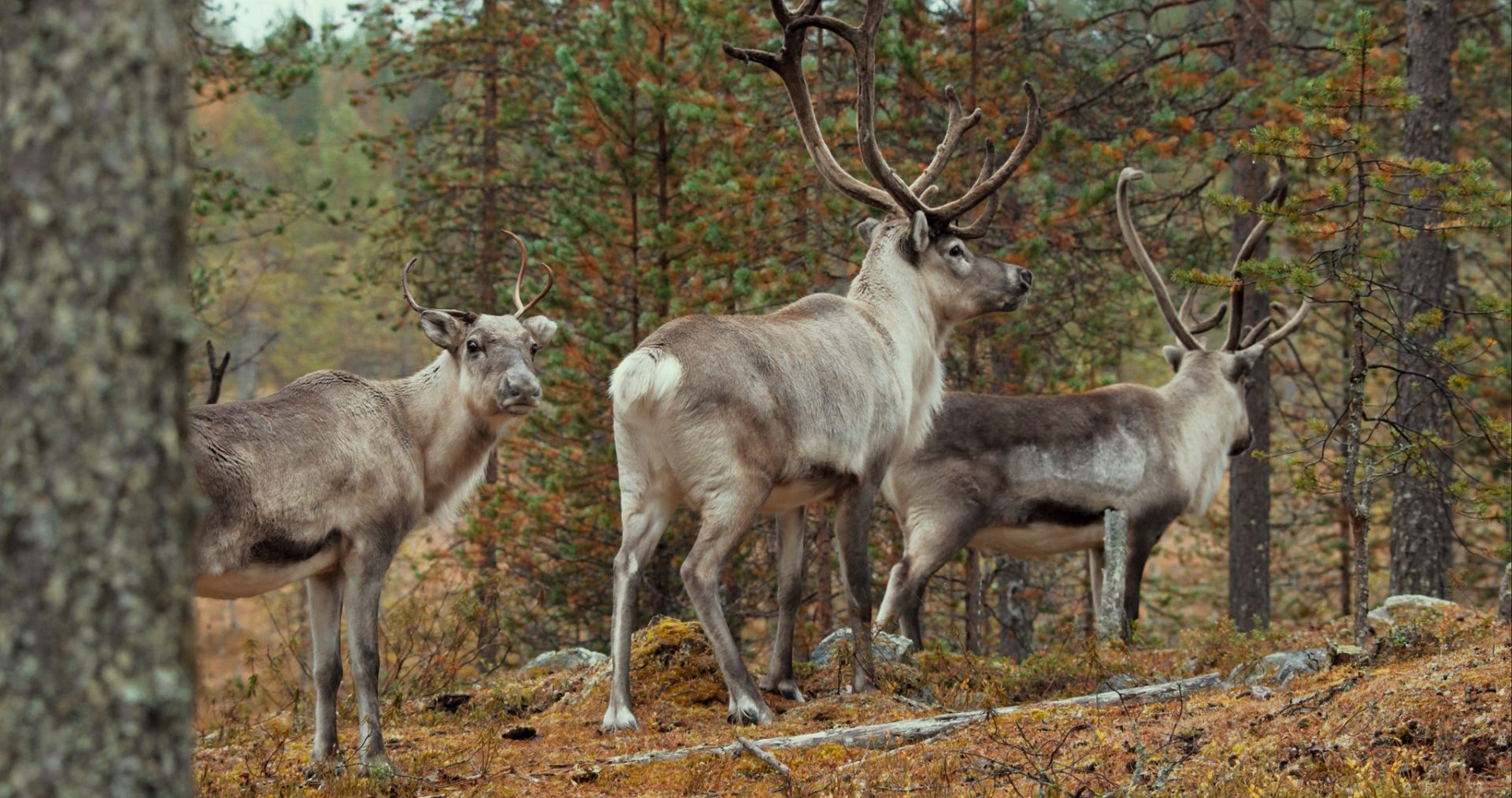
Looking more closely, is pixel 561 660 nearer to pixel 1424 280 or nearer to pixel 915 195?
pixel 915 195

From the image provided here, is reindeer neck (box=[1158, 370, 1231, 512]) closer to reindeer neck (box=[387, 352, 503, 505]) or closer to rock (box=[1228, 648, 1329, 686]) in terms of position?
rock (box=[1228, 648, 1329, 686])

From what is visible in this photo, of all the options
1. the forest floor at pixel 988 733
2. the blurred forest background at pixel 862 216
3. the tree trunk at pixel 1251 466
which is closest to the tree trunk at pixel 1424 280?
the blurred forest background at pixel 862 216

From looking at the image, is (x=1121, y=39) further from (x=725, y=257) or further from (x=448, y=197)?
Answer: (x=448, y=197)

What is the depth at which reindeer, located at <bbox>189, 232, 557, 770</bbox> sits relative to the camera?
588 centimetres

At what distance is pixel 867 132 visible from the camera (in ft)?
28.0

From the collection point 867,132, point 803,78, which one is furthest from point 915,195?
point 803,78

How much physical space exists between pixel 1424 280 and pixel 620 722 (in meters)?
7.84

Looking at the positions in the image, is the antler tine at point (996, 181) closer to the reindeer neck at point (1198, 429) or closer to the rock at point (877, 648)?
the rock at point (877, 648)

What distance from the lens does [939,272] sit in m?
8.98

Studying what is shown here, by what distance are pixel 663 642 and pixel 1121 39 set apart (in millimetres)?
9149

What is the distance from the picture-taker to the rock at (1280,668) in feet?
22.5

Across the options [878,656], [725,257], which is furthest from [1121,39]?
[878,656]

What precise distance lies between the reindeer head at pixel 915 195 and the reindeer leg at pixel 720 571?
2.47 m

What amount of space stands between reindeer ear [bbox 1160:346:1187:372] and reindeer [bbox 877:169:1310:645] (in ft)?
0.80
